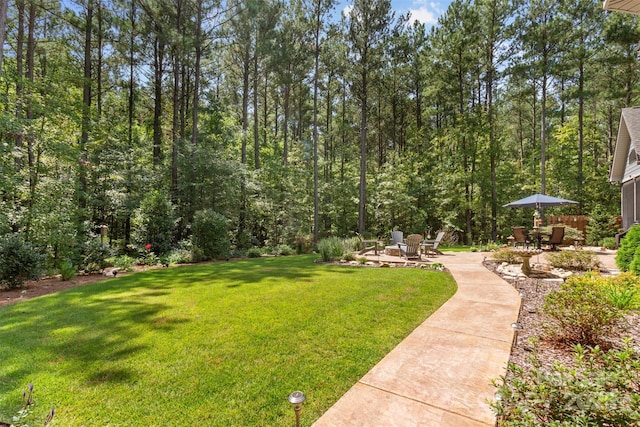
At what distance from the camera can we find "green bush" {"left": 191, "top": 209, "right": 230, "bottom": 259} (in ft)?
34.0

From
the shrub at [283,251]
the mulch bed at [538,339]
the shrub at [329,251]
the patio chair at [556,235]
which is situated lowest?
the shrub at [283,251]

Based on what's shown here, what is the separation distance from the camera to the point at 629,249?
6.16 meters

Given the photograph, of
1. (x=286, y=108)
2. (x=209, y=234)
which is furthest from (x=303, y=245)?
(x=286, y=108)

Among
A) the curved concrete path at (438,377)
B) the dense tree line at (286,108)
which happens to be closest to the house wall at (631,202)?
the dense tree line at (286,108)

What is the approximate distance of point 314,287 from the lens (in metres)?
5.67

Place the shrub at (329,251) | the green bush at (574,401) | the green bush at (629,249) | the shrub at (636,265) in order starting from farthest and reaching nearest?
1. the shrub at (329,251)
2. the green bush at (629,249)
3. the shrub at (636,265)
4. the green bush at (574,401)

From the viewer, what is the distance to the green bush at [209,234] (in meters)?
10.4

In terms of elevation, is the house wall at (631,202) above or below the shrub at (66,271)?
above

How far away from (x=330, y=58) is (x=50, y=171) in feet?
43.2

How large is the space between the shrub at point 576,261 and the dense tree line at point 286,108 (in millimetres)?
8706

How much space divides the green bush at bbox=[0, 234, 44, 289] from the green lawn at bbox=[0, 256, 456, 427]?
1893 mm

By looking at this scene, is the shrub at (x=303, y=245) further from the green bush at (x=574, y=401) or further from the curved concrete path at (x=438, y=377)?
the green bush at (x=574, y=401)

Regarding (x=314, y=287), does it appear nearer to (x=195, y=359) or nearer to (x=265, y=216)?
(x=195, y=359)

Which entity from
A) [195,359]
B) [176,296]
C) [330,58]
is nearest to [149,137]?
[330,58]
